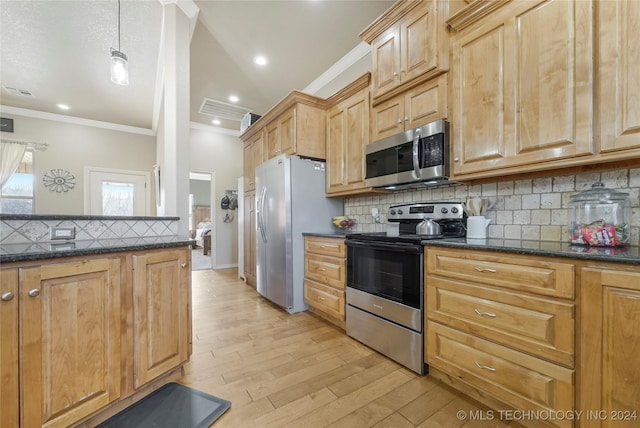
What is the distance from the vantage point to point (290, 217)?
2.87m

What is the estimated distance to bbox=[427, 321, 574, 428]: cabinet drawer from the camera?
1.12 metres

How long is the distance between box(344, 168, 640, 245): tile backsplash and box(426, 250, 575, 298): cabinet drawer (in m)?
0.59

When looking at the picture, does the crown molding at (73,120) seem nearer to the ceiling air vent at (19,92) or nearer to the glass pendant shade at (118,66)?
the ceiling air vent at (19,92)

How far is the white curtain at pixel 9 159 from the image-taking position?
13.8 ft

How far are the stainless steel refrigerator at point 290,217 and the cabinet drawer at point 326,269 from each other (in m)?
0.14

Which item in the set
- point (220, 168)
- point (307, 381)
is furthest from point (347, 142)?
point (220, 168)

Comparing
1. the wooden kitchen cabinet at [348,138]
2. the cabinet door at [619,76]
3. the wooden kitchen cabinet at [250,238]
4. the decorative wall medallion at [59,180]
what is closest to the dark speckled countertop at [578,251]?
the cabinet door at [619,76]

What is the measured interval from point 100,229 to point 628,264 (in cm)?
270

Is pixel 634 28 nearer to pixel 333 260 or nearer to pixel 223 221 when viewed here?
pixel 333 260

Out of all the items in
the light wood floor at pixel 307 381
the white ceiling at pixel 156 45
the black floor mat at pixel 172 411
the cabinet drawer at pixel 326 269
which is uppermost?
the white ceiling at pixel 156 45

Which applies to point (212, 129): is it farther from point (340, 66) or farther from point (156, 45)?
point (340, 66)

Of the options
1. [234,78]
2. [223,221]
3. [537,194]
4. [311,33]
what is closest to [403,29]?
[311,33]

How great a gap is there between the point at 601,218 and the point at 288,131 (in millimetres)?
2752

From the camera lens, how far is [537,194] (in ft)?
5.44
